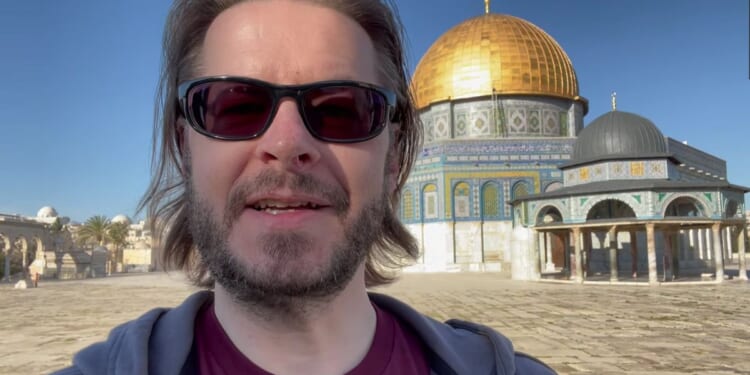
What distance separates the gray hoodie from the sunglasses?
478mm

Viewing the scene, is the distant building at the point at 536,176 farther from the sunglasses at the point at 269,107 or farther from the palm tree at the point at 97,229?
the palm tree at the point at 97,229

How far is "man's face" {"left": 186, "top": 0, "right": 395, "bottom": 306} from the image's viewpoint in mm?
1207

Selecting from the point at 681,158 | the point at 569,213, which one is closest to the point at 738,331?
the point at 569,213

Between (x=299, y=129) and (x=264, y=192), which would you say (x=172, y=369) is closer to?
(x=264, y=192)

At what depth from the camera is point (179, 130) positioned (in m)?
1.61

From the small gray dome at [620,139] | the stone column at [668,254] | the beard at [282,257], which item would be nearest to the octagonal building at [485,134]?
the small gray dome at [620,139]

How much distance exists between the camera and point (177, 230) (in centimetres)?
197

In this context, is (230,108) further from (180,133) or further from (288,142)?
(180,133)

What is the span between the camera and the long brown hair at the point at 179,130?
60.7 inches

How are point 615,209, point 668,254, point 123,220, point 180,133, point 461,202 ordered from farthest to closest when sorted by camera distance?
1. point 123,220
2. point 461,202
3. point 615,209
4. point 668,254
5. point 180,133

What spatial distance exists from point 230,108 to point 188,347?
1.88ft

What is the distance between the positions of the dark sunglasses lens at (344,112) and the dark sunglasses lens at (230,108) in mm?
109

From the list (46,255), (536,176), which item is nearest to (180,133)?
(536,176)

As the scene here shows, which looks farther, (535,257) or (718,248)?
(535,257)
